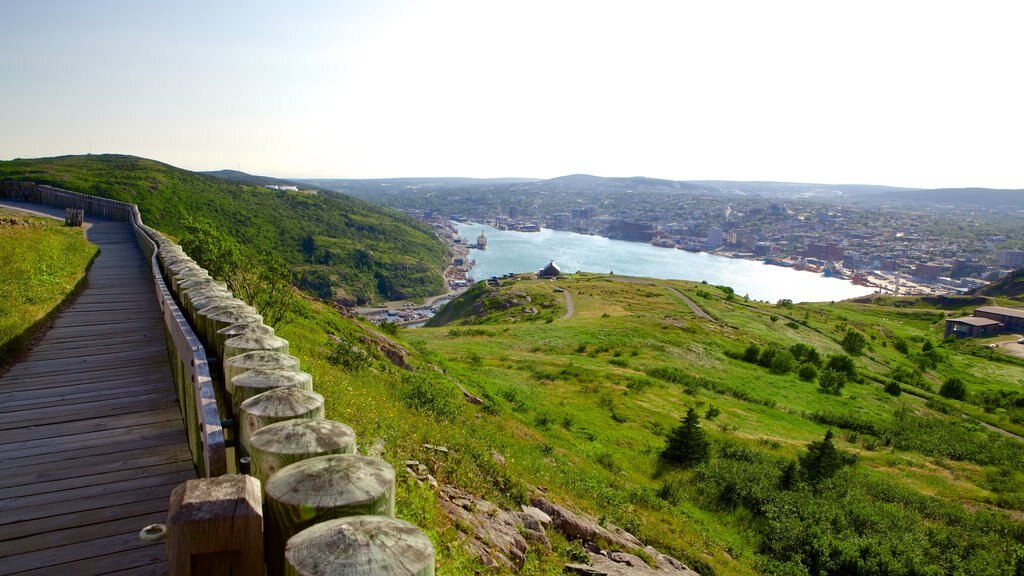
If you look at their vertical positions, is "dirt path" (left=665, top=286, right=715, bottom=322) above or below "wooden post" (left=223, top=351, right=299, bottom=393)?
below

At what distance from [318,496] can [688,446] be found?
19.5 m

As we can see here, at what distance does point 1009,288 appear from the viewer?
110625 millimetres

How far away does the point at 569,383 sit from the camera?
1176 inches

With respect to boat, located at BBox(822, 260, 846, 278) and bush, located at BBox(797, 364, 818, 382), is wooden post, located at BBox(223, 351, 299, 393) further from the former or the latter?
boat, located at BBox(822, 260, 846, 278)

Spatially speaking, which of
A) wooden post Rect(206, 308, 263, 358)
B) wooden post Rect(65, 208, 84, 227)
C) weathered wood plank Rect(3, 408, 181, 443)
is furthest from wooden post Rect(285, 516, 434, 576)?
wooden post Rect(65, 208, 84, 227)

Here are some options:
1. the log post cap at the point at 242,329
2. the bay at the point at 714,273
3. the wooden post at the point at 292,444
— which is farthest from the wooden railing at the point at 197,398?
the bay at the point at 714,273

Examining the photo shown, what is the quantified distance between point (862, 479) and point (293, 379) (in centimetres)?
2327

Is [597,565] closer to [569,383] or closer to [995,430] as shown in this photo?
[569,383]

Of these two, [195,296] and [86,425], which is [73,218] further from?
[86,425]

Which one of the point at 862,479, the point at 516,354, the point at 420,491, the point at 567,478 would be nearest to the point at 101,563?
the point at 420,491

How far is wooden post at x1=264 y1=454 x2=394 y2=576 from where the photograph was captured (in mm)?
2436

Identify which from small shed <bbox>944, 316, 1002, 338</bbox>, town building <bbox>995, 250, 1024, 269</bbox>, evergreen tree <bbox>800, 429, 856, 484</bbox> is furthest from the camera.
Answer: town building <bbox>995, 250, 1024, 269</bbox>

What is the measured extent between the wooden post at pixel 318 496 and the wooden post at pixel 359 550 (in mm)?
175

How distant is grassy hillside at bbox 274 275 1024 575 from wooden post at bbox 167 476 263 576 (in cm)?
394
